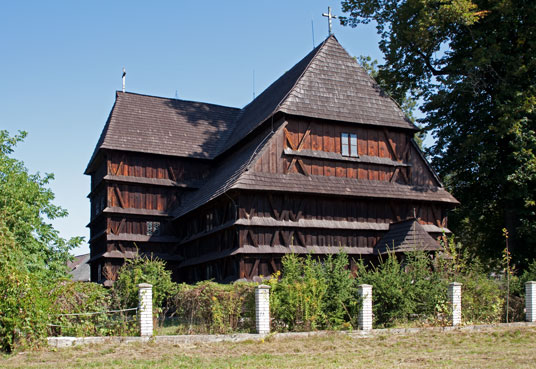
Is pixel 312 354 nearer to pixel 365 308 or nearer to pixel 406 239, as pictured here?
pixel 365 308

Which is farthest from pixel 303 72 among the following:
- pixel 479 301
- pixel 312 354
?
pixel 312 354

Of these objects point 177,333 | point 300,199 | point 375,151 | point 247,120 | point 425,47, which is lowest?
point 177,333

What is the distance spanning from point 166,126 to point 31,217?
348 inches

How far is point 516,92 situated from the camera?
2583cm

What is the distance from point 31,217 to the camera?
25.3 m

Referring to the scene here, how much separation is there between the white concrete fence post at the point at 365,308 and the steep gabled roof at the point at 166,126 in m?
15.1

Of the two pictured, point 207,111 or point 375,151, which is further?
point 207,111

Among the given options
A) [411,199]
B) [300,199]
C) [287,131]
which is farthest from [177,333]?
[411,199]

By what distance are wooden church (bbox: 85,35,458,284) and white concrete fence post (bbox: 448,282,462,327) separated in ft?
12.0

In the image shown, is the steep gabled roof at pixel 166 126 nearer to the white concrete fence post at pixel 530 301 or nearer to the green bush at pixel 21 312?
the green bush at pixel 21 312

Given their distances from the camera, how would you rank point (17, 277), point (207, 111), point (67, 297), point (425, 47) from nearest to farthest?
1. point (17, 277)
2. point (67, 297)
3. point (425, 47)
4. point (207, 111)

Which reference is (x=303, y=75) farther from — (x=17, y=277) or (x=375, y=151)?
(x=17, y=277)

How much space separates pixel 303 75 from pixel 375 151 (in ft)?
14.4

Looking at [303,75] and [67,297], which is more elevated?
[303,75]
